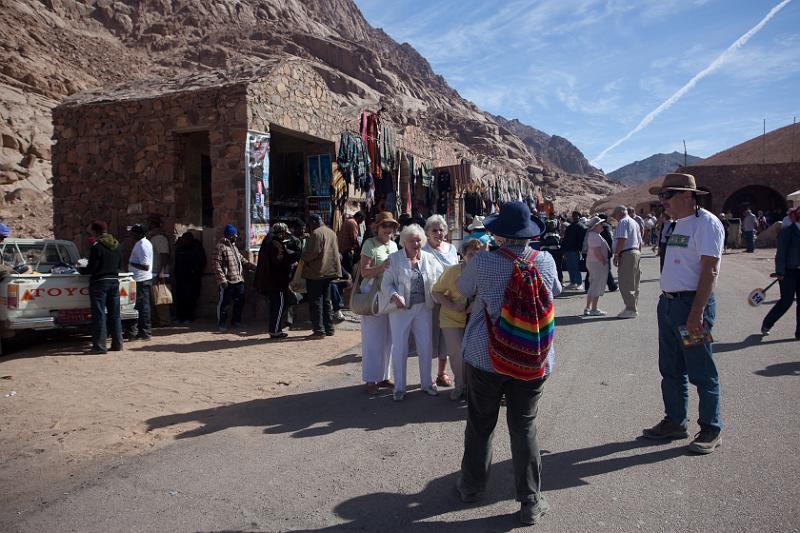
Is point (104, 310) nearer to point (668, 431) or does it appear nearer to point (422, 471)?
point (422, 471)

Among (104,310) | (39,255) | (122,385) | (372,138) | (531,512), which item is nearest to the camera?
(531,512)

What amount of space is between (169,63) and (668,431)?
→ 201ft

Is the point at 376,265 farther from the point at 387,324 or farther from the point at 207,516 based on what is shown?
the point at 207,516

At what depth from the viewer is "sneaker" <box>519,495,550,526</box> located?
10.2 ft

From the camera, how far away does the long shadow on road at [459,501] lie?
10.4 feet

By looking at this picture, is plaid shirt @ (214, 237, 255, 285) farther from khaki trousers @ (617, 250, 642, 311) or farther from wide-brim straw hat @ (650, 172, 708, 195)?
wide-brim straw hat @ (650, 172, 708, 195)

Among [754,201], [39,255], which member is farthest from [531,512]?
[754,201]

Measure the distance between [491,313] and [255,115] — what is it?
8.32m

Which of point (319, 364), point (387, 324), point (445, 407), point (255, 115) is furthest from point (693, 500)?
point (255, 115)

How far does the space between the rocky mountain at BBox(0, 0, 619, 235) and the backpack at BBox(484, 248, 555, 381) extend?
45.8 feet

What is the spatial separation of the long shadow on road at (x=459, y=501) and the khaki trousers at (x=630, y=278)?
19.1 ft

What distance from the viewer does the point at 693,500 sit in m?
3.35

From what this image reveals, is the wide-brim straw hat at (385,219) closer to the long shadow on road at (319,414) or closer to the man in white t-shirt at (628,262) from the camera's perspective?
the long shadow on road at (319,414)

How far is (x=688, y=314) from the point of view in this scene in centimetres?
407
